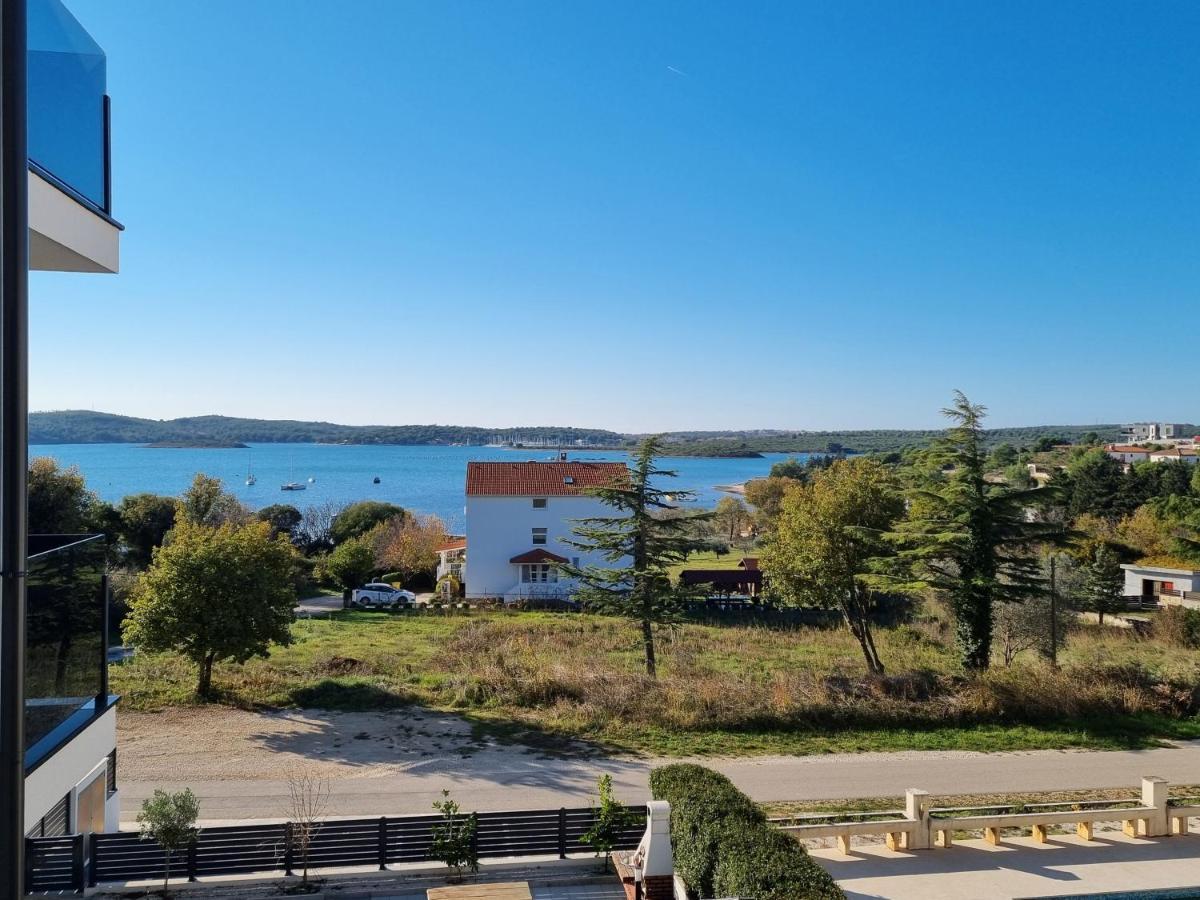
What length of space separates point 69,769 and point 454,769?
8252mm

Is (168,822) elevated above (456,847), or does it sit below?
above

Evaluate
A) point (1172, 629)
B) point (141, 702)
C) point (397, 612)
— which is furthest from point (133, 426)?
point (1172, 629)

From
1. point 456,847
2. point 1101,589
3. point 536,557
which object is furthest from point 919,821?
point 536,557

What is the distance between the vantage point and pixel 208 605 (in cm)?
1864

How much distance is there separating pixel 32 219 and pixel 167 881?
8.12 meters

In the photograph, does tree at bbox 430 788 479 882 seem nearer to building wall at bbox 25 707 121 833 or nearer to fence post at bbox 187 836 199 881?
→ fence post at bbox 187 836 199 881

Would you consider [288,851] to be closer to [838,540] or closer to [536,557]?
[838,540]

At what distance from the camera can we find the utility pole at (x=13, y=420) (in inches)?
106

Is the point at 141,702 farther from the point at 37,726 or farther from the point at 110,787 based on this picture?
the point at 37,726

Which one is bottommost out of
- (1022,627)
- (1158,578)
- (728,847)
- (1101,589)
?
(1158,578)

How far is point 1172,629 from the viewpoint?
92.4 ft

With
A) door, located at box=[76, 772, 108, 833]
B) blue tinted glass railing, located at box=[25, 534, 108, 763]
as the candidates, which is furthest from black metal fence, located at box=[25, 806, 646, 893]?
blue tinted glass railing, located at box=[25, 534, 108, 763]

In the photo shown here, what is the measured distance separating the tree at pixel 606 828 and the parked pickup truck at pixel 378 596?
29.2 m

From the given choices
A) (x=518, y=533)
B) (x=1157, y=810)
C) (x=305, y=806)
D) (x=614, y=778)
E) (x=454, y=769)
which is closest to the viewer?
(x=1157, y=810)
